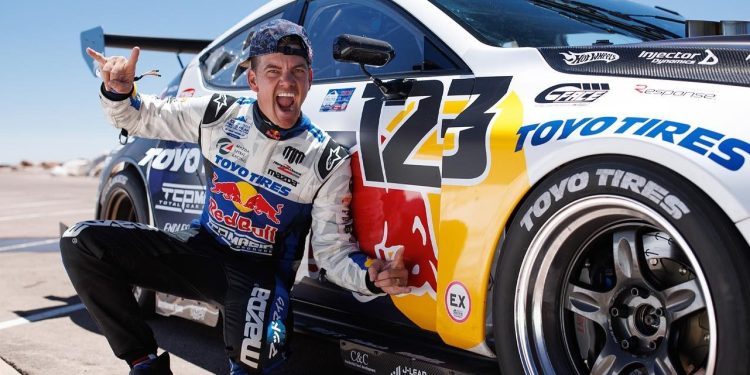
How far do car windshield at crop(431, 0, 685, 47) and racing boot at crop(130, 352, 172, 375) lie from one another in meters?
1.72

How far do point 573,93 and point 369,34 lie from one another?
3.99 ft

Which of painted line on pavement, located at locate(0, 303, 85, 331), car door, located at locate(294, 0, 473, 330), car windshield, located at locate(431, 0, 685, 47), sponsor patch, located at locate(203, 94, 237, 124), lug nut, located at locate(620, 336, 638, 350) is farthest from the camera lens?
painted line on pavement, located at locate(0, 303, 85, 331)

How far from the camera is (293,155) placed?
312 centimetres

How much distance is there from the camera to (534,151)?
2.21 meters

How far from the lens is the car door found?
2.59 m

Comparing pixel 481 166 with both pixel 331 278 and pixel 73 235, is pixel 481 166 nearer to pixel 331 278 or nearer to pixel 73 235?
pixel 331 278

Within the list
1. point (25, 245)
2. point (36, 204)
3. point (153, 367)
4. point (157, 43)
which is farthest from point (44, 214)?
point (153, 367)

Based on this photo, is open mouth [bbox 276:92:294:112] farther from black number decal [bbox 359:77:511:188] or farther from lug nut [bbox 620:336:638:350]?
lug nut [bbox 620:336:638:350]

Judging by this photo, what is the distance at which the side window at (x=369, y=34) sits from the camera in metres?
2.84

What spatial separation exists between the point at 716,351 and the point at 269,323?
5.42ft

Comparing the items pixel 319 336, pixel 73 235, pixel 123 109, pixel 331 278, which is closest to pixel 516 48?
pixel 331 278

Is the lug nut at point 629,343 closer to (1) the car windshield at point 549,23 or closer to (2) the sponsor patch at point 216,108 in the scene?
(1) the car windshield at point 549,23

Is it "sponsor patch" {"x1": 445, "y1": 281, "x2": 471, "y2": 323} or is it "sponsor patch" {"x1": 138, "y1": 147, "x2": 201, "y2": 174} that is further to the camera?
"sponsor patch" {"x1": 138, "y1": 147, "x2": 201, "y2": 174}

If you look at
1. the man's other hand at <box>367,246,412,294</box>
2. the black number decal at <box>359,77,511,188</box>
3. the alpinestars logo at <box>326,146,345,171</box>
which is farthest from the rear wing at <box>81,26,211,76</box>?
the man's other hand at <box>367,246,412,294</box>
